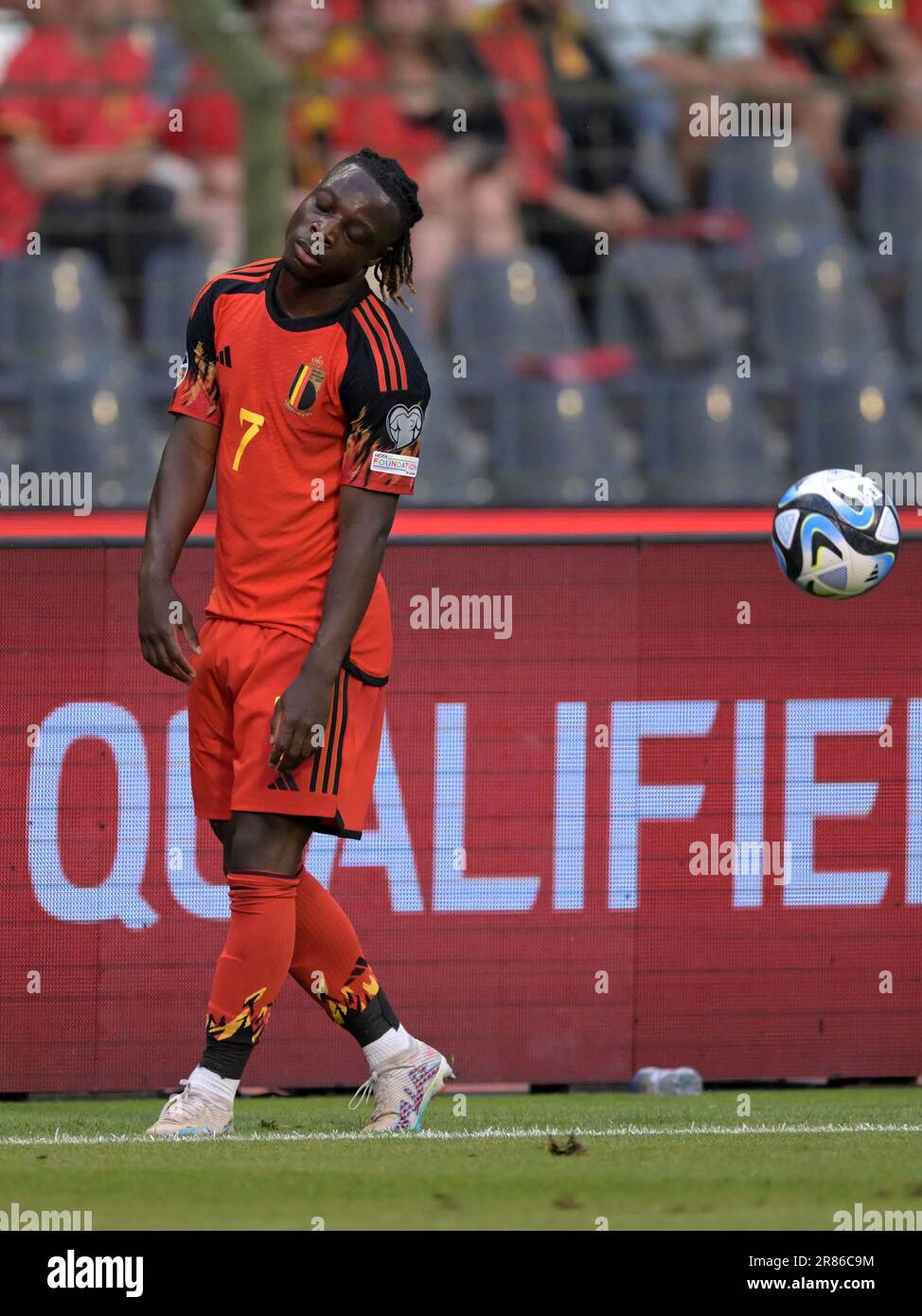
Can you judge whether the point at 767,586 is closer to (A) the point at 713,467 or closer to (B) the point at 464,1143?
(B) the point at 464,1143

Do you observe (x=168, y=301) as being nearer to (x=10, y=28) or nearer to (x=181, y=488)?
(x=10, y=28)

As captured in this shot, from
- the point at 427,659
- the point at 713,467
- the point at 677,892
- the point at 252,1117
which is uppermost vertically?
the point at 713,467

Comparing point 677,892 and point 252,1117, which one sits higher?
point 677,892

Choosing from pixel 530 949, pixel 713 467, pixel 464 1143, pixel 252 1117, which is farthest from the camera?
pixel 713 467

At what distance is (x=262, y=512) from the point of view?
4.21m

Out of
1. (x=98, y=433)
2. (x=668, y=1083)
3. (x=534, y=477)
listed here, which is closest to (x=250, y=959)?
(x=668, y=1083)

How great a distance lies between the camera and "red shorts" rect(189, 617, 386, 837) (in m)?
4.14

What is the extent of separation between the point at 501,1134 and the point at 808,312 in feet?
19.7

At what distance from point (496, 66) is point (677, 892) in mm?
4959

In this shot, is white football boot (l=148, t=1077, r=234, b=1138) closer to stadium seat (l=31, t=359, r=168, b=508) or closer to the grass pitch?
the grass pitch

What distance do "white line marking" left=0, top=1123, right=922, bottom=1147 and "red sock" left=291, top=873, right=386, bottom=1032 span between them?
27cm

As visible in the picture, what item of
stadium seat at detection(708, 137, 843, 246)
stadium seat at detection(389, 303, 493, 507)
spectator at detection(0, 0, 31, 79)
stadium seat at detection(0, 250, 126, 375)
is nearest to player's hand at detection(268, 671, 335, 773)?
stadium seat at detection(389, 303, 493, 507)
